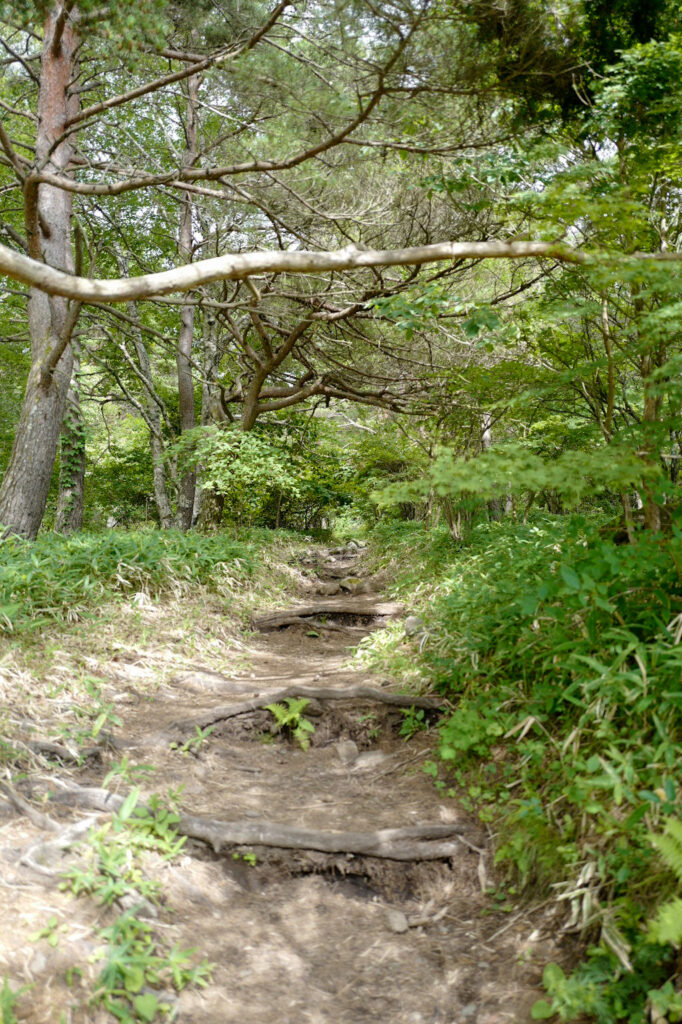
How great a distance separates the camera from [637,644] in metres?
2.74

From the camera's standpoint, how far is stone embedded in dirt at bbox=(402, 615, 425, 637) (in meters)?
5.17

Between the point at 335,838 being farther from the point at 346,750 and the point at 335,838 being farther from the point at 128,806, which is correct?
the point at 346,750

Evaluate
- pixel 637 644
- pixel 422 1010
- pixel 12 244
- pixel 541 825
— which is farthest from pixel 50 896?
pixel 12 244

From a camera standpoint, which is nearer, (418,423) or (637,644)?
(637,644)

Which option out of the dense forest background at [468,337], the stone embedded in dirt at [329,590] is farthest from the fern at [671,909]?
the stone embedded in dirt at [329,590]

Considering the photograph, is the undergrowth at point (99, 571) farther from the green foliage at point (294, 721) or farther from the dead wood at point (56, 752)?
the green foliage at point (294, 721)

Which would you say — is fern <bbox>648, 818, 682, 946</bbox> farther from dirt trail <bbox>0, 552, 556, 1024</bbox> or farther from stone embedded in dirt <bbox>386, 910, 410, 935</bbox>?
stone embedded in dirt <bbox>386, 910, 410, 935</bbox>

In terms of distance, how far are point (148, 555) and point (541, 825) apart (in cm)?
483

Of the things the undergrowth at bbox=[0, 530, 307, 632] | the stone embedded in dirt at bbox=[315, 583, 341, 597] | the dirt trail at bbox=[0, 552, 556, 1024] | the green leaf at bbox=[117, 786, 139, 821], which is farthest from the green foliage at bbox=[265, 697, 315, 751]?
the stone embedded in dirt at bbox=[315, 583, 341, 597]

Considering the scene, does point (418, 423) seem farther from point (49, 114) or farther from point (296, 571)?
point (49, 114)

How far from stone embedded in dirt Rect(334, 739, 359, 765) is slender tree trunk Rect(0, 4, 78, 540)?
15.0ft

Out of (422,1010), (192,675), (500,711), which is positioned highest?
(500,711)

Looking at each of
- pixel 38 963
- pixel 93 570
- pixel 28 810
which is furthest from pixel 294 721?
pixel 93 570

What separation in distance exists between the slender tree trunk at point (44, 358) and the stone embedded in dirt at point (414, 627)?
4.25m
